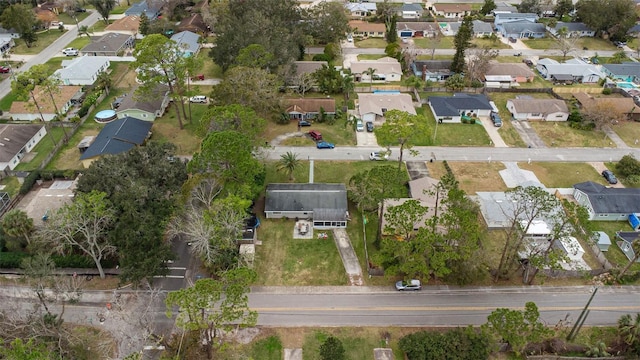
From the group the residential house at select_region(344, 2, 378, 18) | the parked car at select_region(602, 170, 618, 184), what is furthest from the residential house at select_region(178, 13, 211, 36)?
the parked car at select_region(602, 170, 618, 184)

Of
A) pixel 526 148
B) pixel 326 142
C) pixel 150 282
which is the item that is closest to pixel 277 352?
pixel 150 282

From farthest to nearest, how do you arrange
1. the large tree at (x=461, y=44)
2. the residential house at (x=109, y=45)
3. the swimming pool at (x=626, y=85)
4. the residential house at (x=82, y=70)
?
the residential house at (x=109, y=45), the swimming pool at (x=626, y=85), the residential house at (x=82, y=70), the large tree at (x=461, y=44)

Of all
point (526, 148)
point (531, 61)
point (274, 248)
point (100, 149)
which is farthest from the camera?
point (531, 61)

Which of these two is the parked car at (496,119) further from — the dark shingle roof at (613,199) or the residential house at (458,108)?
the dark shingle roof at (613,199)

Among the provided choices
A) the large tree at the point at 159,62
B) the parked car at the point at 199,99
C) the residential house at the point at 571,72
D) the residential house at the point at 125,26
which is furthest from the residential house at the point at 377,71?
the residential house at the point at 125,26

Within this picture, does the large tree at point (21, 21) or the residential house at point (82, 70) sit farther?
the large tree at point (21, 21)

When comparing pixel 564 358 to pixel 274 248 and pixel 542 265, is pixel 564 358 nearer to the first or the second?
pixel 542 265

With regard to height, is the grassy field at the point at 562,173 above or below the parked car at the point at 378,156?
below
